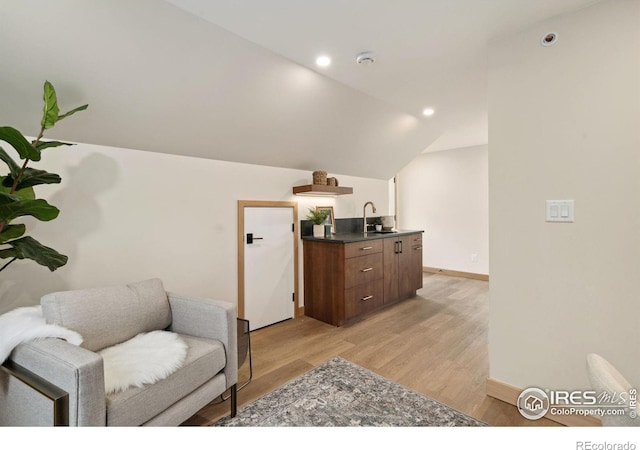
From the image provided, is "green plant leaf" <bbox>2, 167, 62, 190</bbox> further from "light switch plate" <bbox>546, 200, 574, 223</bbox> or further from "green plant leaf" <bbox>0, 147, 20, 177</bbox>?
"light switch plate" <bbox>546, 200, 574, 223</bbox>

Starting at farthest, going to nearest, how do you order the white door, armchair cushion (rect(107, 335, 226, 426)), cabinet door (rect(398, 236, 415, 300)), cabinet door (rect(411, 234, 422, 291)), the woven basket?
1. cabinet door (rect(411, 234, 422, 291))
2. cabinet door (rect(398, 236, 415, 300))
3. the woven basket
4. the white door
5. armchair cushion (rect(107, 335, 226, 426))

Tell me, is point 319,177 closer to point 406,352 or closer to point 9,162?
point 406,352

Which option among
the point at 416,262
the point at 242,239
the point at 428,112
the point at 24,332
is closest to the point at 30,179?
the point at 24,332

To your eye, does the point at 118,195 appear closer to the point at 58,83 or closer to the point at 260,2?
the point at 58,83

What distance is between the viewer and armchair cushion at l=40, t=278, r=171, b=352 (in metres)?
1.56

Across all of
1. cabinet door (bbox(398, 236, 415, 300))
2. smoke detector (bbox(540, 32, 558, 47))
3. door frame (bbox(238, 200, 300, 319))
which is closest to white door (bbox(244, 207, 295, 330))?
door frame (bbox(238, 200, 300, 319))

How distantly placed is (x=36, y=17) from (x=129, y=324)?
1.66 metres

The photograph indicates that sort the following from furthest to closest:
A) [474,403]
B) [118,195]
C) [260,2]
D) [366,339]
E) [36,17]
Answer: [366,339], [118,195], [474,403], [260,2], [36,17]

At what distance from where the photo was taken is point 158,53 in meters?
1.89

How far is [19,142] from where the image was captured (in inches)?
55.4

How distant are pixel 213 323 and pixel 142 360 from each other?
1.34 ft

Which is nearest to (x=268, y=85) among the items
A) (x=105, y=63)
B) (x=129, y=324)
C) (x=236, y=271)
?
(x=105, y=63)

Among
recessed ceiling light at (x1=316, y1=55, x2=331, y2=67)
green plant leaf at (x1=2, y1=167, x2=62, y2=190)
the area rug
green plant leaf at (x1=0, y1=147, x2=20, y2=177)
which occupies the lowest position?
the area rug

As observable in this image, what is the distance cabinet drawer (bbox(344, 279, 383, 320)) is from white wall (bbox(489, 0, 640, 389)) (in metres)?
1.47
